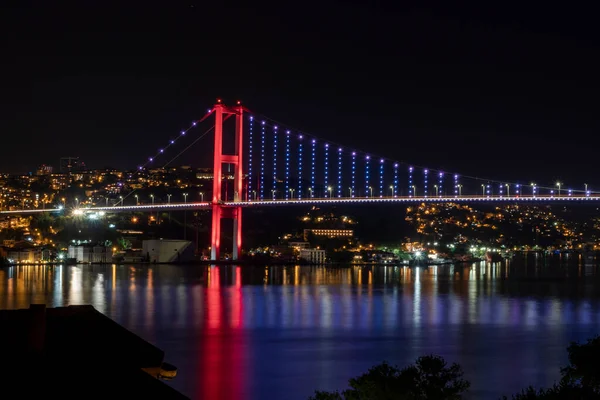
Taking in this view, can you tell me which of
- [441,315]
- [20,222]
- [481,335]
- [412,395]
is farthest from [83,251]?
[412,395]

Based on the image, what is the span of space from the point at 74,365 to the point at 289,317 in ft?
45.7

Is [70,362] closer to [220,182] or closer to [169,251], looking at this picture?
[220,182]

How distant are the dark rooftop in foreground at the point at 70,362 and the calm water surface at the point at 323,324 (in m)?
4.68

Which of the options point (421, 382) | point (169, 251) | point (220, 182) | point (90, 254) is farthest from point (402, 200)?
point (421, 382)

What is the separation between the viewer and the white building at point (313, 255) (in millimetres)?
49747

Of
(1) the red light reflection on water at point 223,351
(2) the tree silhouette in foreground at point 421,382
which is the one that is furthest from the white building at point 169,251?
(2) the tree silhouette in foreground at point 421,382

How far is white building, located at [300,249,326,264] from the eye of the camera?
49747 mm

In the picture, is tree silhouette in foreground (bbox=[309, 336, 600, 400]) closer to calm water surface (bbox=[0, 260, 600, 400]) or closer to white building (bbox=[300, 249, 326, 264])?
calm water surface (bbox=[0, 260, 600, 400])

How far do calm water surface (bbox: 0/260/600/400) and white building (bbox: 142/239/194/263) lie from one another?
1318 cm

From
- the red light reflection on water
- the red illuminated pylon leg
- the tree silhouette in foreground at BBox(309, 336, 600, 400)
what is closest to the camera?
the tree silhouette in foreground at BBox(309, 336, 600, 400)

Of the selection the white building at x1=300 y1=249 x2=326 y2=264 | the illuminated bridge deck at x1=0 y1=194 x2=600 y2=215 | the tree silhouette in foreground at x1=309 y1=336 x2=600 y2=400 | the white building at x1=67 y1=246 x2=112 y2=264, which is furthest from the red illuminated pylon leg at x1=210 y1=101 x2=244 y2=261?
the tree silhouette in foreground at x1=309 y1=336 x2=600 y2=400

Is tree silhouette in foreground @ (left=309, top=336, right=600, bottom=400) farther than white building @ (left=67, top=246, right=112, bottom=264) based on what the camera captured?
No

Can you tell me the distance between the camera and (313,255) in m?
50.1

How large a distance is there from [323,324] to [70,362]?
41.4 ft
